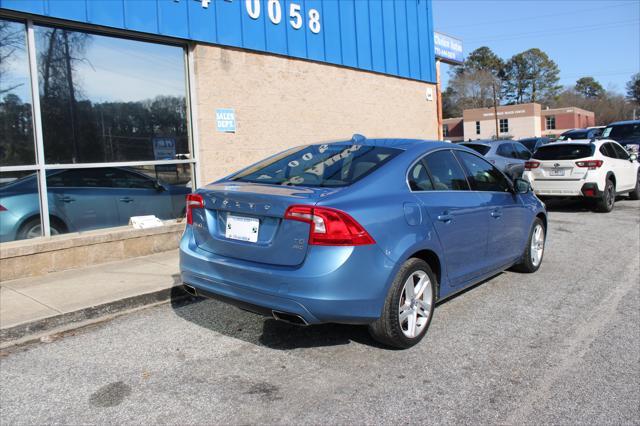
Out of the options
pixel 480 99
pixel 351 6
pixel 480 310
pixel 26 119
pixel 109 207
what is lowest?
pixel 480 310

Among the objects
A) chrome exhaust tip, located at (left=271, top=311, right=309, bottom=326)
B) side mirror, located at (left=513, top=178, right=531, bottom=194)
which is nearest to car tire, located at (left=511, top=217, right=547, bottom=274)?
side mirror, located at (left=513, top=178, right=531, bottom=194)

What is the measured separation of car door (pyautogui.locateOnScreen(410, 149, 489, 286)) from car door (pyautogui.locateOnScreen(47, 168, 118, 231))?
4.92 m

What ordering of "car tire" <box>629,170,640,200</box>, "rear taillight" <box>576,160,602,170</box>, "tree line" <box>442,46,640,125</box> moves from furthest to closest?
"tree line" <box>442,46,640,125</box> → "car tire" <box>629,170,640,200</box> → "rear taillight" <box>576,160,602,170</box>

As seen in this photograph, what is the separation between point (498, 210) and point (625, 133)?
15172 millimetres

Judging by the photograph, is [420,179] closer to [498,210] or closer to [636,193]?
[498,210]

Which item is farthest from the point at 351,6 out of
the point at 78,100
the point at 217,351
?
the point at 217,351

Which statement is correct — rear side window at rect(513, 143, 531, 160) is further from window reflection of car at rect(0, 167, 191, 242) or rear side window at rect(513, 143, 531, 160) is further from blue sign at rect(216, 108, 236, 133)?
window reflection of car at rect(0, 167, 191, 242)

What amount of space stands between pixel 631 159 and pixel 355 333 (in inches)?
444

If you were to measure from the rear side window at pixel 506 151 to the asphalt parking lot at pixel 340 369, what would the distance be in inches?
337

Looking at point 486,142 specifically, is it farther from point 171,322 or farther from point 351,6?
point 171,322

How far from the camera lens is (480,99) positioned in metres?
110

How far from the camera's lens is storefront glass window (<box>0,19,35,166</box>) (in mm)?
6668

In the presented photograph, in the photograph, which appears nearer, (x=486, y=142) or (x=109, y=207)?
(x=109, y=207)

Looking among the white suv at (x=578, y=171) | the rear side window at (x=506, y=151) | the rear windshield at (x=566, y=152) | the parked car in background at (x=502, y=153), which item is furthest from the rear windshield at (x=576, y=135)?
the rear windshield at (x=566, y=152)
